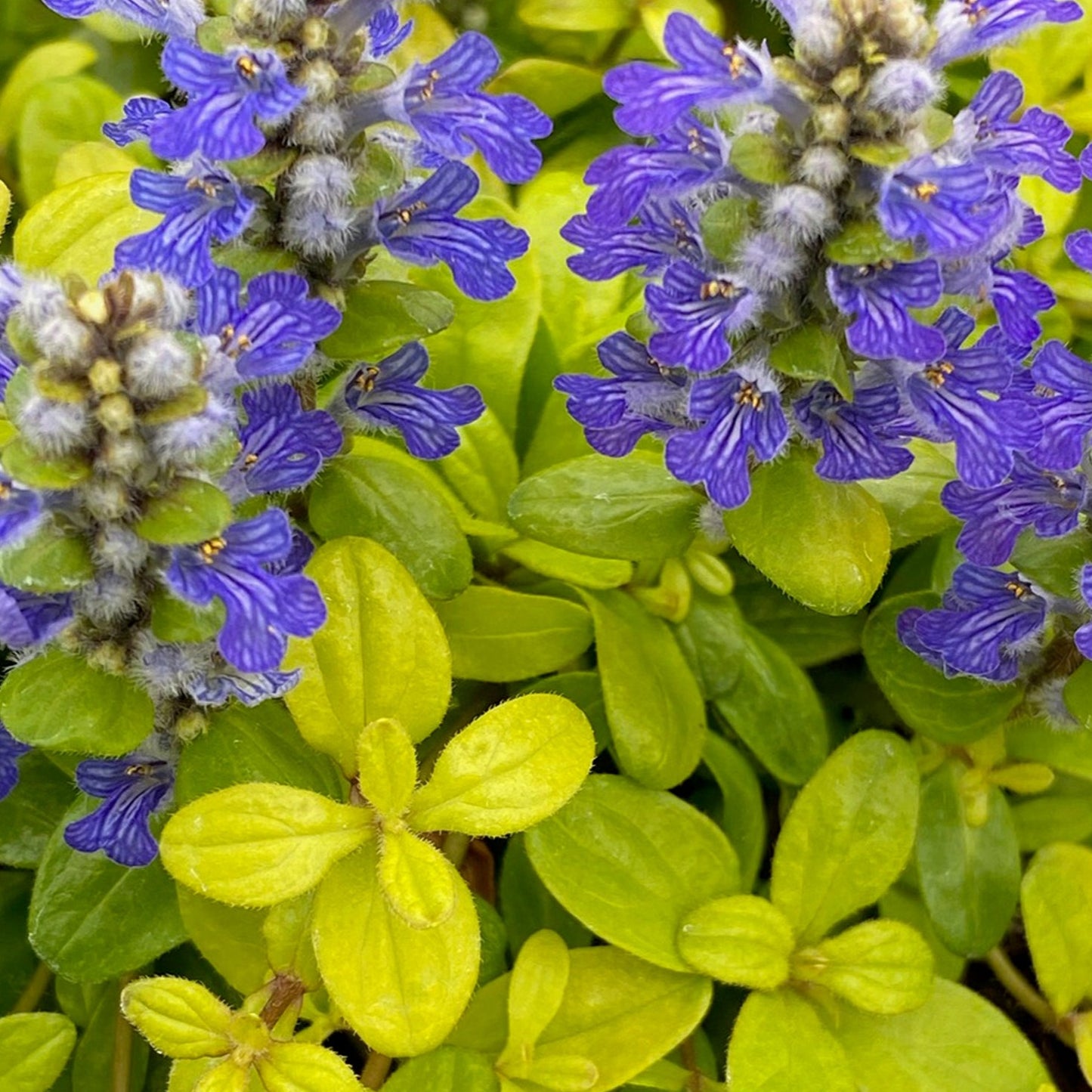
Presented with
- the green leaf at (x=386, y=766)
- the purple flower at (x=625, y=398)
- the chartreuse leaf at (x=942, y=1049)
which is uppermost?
the purple flower at (x=625, y=398)

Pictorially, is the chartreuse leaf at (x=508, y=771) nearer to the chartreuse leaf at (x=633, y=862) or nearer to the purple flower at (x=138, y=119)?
the chartreuse leaf at (x=633, y=862)

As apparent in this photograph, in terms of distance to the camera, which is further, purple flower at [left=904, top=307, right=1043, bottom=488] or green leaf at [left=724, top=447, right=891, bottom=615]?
green leaf at [left=724, top=447, right=891, bottom=615]

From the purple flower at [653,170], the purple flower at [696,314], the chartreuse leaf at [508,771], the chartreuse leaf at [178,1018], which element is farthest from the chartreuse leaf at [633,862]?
the purple flower at [653,170]

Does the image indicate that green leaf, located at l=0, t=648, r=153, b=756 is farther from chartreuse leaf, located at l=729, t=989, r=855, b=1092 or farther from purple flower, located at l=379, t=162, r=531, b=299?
chartreuse leaf, located at l=729, t=989, r=855, b=1092

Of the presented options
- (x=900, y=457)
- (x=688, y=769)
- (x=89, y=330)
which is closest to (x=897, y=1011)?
(x=688, y=769)

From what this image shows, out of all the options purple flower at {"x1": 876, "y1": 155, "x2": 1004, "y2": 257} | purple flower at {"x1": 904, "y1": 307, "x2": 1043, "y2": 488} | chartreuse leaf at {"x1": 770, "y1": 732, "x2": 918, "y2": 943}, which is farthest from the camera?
chartreuse leaf at {"x1": 770, "y1": 732, "x2": 918, "y2": 943}

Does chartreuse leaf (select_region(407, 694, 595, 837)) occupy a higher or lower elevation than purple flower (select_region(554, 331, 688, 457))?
lower

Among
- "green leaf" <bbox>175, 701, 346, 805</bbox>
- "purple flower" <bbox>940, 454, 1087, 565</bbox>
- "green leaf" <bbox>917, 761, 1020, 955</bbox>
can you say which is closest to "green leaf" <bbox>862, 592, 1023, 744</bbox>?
"green leaf" <bbox>917, 761, 1020, 955</bbox>
